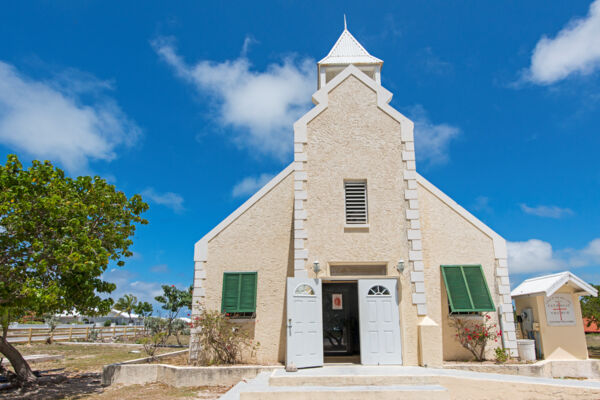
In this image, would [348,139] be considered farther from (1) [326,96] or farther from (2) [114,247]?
(2) [114,247]

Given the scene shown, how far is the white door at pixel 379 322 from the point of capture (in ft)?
39.5

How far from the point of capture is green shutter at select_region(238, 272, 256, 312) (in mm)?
13484

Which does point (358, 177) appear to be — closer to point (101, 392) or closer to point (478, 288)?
point (478, 288)

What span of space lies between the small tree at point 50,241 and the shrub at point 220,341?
9.68ft

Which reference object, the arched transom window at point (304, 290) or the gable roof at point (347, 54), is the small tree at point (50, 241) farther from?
the gable roof at point (347, 54)

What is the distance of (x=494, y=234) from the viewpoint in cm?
1417

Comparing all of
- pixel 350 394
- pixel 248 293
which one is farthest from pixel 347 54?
pixel 350 394

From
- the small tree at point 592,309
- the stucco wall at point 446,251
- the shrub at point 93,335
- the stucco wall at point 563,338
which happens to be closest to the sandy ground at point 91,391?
the stucco wall at point 446,251

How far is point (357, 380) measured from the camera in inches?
388

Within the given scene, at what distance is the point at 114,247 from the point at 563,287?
14704 millimetres

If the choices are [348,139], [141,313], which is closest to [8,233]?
[348,139]

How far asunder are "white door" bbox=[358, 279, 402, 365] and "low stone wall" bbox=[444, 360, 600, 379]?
1.61 meters

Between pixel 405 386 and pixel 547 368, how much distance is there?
593 centimetres

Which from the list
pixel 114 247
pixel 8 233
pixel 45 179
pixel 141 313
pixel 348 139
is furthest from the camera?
pixel 141 313
